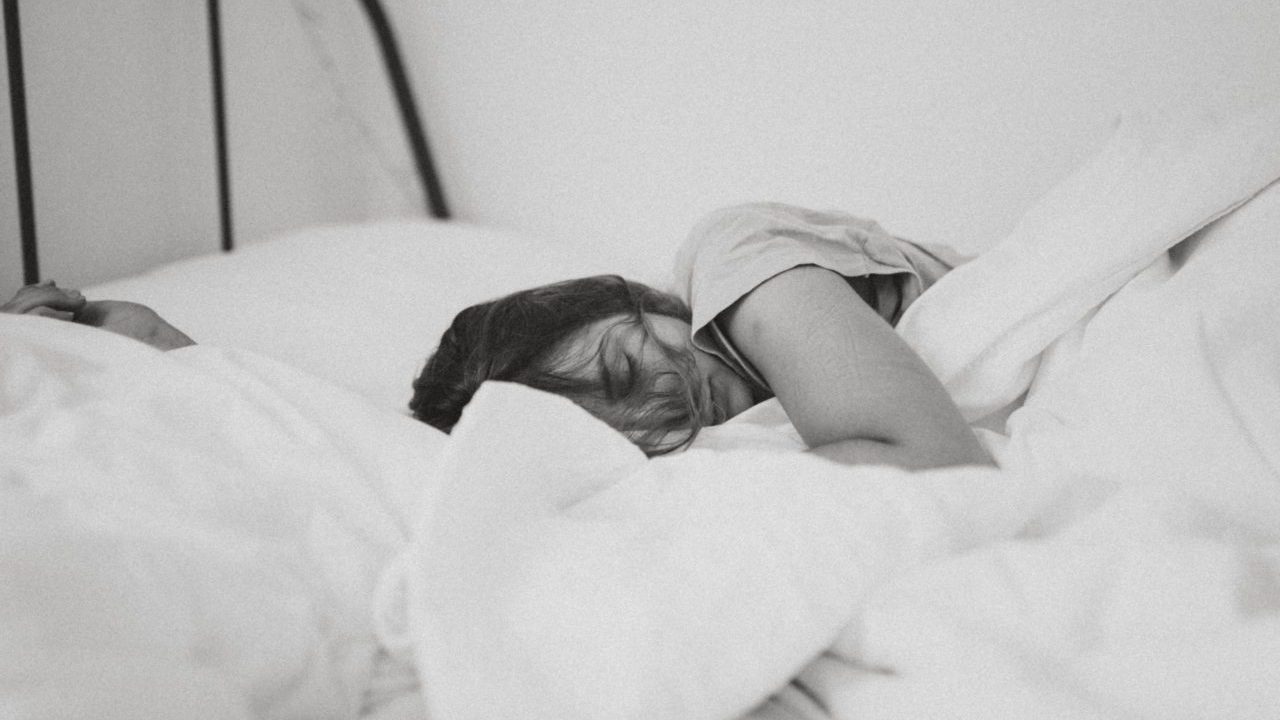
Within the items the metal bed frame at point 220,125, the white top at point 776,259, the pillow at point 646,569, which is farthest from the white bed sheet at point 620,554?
the metal bed frame at point 220,125

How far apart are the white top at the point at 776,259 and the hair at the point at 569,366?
0.16 feet

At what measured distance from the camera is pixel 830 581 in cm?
44

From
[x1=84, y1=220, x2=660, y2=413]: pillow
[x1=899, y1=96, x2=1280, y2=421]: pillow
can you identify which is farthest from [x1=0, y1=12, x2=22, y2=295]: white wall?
[x1=899, y1=96, x2=1280, y2=421]: pillow

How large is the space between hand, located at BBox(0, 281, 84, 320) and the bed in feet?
0.56

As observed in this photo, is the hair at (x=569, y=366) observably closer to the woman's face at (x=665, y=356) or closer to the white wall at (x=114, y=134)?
the woman's face at (x=665, y=356)

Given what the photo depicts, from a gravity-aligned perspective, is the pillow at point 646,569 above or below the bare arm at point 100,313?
above

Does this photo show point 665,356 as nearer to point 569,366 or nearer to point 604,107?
point 569,366

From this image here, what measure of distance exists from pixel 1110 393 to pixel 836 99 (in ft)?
2.89

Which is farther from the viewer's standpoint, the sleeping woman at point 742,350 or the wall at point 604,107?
the wall at point 604,107

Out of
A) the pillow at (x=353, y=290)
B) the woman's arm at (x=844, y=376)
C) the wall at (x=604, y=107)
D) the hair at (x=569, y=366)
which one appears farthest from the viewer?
the wall at (x=604, y=107)

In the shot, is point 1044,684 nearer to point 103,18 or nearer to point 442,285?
point 442,285

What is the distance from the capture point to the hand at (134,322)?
3.03ft

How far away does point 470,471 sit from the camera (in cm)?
50

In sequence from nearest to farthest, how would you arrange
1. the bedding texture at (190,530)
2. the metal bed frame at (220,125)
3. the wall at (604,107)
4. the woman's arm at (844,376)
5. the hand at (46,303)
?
1. the bedding texture at (190,530)
2. the woman's arm at (844,376)
3. the hand at (46,303)
4. the metal bed frame at (220,125)
5. the wall at (604,107)
